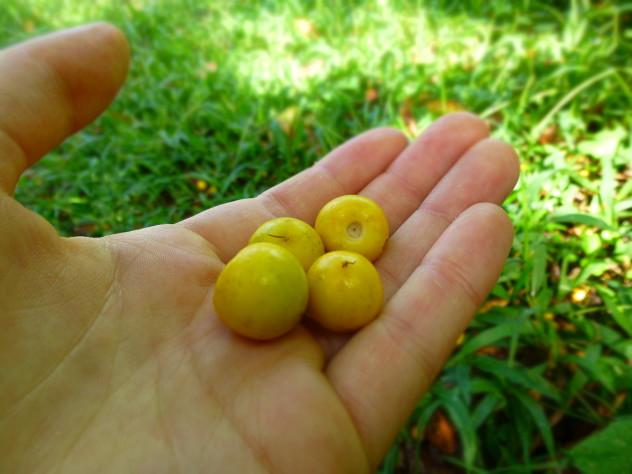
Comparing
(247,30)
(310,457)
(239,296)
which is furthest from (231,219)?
(247,30)

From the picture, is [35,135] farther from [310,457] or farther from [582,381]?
[582,381]

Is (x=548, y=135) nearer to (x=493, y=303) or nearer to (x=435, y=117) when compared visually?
(x=435, y=117)

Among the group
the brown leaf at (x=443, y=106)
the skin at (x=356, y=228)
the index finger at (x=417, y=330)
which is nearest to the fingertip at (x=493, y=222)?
the index finger at (x=417, y=330)

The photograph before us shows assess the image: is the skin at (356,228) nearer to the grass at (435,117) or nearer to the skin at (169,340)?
the skin at (169,340)

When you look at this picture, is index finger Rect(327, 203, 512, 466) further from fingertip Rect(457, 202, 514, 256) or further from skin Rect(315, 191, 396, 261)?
skin Rect(315, 191, 396, 261)

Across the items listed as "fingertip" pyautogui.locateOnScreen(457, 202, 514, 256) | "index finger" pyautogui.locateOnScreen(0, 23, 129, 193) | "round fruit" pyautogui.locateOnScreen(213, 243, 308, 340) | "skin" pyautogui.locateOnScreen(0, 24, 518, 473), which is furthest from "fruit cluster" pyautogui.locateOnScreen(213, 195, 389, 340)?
"index finger" pyautogui.locateOnScreen(0, 23, 129, 193)

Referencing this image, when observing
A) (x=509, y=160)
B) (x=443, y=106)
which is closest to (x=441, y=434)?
(x=509, y=160)
